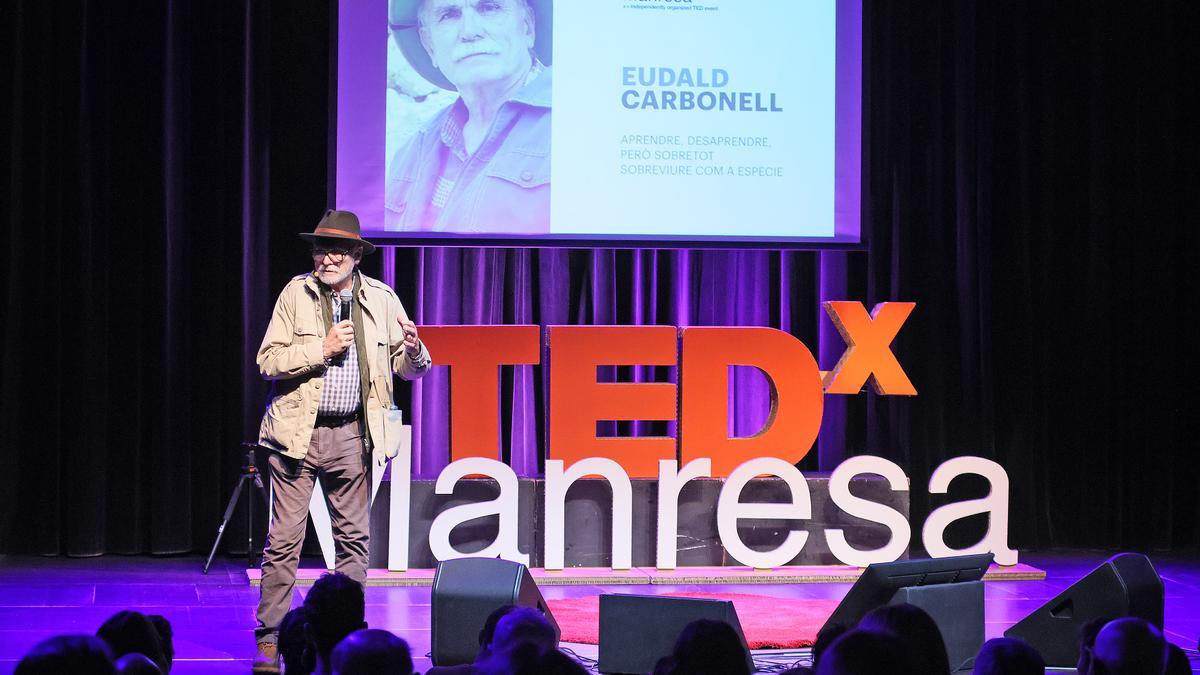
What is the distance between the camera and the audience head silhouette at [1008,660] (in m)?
2.46

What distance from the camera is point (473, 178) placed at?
22.0 ft

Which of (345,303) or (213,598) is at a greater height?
(345,303)

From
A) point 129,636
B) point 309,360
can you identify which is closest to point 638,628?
point 309,360

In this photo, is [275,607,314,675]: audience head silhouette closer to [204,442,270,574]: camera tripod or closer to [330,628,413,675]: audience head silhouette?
[330,628,413,675]: audience head silhouette

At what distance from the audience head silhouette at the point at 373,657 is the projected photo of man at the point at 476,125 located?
14.3 ft

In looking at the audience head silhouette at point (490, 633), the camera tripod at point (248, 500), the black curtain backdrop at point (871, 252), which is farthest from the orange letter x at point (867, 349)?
the audience head silhouette at point (490, 633)

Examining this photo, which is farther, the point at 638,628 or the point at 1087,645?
the point at 638,628

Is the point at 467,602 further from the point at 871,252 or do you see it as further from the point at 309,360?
the point at 871,252

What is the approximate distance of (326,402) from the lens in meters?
4.76

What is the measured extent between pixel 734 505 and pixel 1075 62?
10.7 ft

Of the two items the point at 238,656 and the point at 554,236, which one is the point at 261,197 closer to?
the point at 554,236

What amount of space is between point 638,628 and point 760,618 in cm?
161

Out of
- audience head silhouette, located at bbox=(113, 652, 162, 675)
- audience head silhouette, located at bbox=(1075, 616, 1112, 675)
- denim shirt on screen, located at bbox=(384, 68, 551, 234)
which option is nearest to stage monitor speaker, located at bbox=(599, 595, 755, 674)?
audience head silhouette, located at bbox=(1075, 616, 1112, 675)

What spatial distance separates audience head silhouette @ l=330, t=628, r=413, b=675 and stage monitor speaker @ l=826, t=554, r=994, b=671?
1828 millimetres
